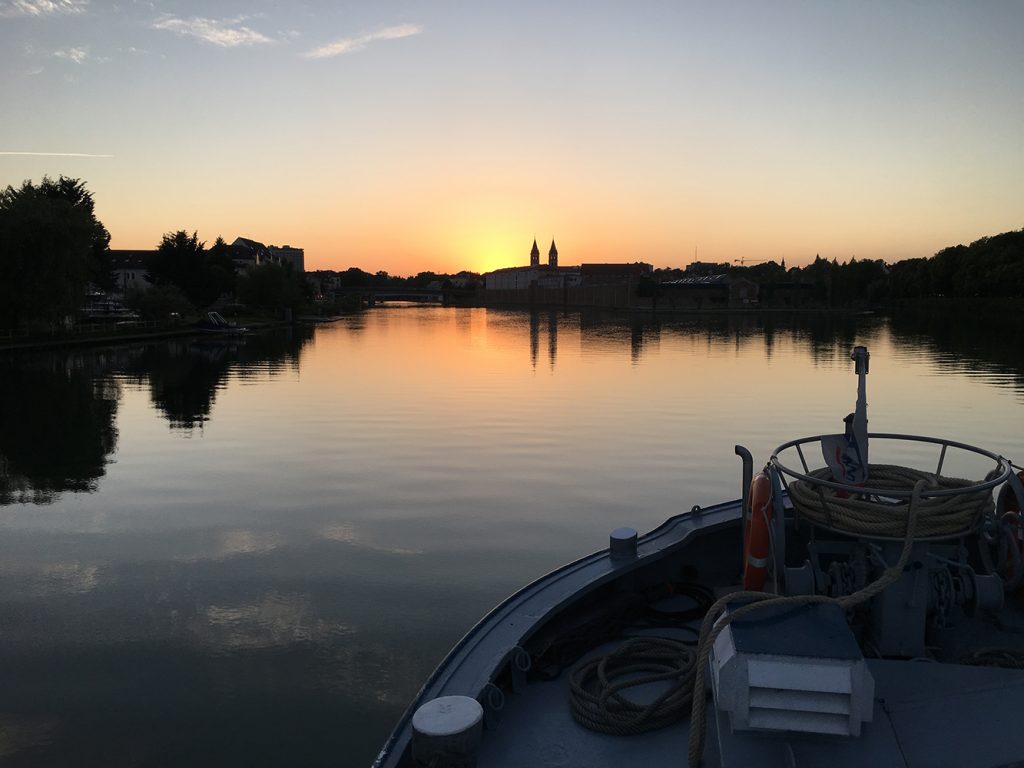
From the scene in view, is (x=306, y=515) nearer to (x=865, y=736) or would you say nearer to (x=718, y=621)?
(x=718, y=621)

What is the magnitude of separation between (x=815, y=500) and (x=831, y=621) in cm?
164

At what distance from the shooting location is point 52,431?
24.8 m

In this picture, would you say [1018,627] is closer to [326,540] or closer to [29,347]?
[326,540]

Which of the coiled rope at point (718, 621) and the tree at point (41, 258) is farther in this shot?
the tree at point (41, 258)

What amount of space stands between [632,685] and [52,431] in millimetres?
25029

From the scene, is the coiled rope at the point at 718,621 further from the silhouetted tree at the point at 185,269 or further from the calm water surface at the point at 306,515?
the silhouetted tree at the point at 185,269

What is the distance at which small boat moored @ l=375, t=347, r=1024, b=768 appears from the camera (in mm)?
3666

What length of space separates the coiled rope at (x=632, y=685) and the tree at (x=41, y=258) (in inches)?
2198

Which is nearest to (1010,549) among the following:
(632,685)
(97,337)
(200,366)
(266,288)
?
(632,685)

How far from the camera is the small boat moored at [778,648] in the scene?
3666 mm

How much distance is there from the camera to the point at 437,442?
2194 cm

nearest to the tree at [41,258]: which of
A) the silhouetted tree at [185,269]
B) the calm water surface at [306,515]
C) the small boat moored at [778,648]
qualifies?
the calm water surface at [306,515]

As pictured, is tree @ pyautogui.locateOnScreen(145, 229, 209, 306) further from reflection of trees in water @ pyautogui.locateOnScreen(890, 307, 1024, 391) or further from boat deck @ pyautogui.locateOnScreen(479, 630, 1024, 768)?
boat deck @ pyautogui.locateOnScreen(479, 630, 1024, 768)

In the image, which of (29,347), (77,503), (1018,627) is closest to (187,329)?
(29,347)
